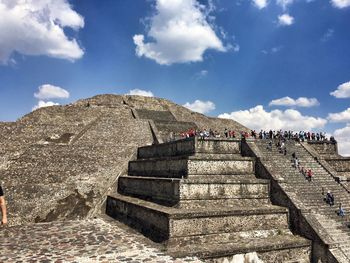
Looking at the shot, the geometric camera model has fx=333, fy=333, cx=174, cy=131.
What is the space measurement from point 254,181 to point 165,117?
54.0 ft

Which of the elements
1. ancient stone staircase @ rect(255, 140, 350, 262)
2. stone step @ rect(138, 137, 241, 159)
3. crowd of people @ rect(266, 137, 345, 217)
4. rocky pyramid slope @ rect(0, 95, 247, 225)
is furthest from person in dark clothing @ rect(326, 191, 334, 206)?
rocky pyramid slope @ rect(0, 95, 247, 225)

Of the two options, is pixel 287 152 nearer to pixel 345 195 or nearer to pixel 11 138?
pixel 345 195

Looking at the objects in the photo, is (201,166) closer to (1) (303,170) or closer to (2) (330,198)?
(1) (303,170)

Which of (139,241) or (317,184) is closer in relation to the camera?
(139,241)

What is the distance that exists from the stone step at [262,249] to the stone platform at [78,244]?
57cm

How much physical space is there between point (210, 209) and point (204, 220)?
0.52 m

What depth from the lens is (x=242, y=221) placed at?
32.3ft

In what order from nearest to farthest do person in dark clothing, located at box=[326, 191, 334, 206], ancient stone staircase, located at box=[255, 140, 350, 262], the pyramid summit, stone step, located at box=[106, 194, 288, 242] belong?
the pyramid summit, stone step, located at box=[106, 194, 288, 242], ancient stone staircase, located at box=[255, 140, 350, 262], person in dark clothing, located at box=[326, 191, 334, 206]

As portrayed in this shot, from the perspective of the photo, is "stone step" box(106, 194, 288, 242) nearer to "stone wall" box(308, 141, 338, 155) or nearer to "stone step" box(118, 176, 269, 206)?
"stone step" box(118, 176, 269, 206)

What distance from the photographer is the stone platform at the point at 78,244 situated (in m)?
7.95

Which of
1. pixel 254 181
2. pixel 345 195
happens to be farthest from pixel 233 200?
pixel 345 195

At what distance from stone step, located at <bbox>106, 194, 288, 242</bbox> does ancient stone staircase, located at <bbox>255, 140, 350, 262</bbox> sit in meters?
0.99

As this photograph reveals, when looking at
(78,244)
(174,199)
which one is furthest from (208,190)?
(78,244)

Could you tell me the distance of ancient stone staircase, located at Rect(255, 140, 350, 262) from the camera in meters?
9.62
